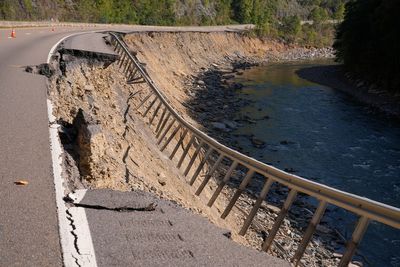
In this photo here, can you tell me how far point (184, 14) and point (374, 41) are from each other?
48.6 meters

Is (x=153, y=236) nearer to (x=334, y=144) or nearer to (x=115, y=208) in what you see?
(x=115, y=208)

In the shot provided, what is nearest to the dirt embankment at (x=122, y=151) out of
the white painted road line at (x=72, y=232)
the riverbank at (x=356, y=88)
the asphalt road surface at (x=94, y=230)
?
the white painted road line at (x=72, y=232)

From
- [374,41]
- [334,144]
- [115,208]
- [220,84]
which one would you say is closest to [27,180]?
[115,208]

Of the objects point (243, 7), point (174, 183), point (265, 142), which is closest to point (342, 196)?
point (174, 183)

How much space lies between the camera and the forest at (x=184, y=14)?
5061 centimetres

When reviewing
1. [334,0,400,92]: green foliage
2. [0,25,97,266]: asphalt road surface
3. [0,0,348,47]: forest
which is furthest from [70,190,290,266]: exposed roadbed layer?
[0,0,348,47]: forest

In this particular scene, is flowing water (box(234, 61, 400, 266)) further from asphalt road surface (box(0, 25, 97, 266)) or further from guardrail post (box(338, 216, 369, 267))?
asphalt road surface (box(0, 25, 97, 266))

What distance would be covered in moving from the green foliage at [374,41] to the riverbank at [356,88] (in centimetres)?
96

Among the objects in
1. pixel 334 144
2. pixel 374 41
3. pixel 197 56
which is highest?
pixel 374 41

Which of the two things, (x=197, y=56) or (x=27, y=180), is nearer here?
(x=27, y=180)

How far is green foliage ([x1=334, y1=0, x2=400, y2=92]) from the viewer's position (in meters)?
36.3

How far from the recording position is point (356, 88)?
42.6 m

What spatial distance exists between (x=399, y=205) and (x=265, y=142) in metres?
9.35

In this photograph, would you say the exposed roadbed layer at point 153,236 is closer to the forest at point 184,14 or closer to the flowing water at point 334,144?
the flowing water at point 334,144
